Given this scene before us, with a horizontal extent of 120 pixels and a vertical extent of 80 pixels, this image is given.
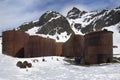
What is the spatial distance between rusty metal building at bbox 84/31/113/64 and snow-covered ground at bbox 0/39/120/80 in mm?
3266

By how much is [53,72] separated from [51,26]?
85583 mm

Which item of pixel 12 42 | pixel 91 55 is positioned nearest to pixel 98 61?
pixel 91 55

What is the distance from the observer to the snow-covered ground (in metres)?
18.5

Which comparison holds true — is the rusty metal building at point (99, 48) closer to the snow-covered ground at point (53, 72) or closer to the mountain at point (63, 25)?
the snow-covered ground at point (53, 72)

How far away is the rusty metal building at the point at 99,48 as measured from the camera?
2912cm

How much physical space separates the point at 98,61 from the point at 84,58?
2.50 metres

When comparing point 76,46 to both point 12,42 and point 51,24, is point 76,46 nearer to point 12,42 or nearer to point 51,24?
point 12,42

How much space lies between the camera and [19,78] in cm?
1823

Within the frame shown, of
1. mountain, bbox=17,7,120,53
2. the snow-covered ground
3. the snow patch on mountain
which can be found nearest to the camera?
the snow-covered ground

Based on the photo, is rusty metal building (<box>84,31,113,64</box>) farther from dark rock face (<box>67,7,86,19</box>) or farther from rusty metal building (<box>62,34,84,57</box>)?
dark rock face (<box>67,7,86,19</box>)

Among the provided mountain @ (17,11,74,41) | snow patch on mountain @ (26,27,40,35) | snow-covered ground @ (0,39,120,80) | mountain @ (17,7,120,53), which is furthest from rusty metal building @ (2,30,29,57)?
snow patch on mountain @ (26,27,40,35)

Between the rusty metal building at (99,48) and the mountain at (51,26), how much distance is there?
61.1 metres

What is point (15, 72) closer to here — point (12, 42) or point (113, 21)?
point (12, 42)

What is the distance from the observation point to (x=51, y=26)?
350 ft
